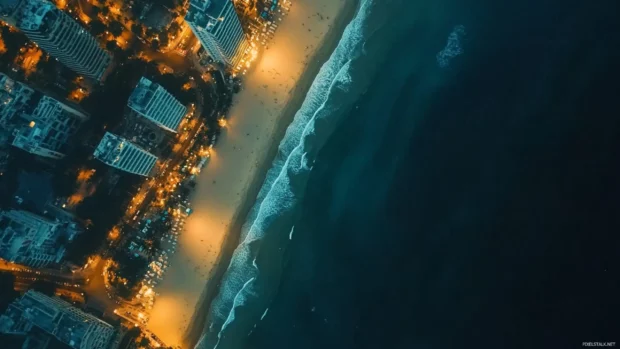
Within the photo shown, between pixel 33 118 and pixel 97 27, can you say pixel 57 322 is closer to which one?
pixel 33 118

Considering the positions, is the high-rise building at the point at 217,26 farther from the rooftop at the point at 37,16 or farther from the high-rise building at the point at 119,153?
the rooftop at the point at 37,16

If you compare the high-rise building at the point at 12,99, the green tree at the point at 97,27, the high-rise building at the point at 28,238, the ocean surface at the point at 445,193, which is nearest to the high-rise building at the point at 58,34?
the green tree at the point at 97,27

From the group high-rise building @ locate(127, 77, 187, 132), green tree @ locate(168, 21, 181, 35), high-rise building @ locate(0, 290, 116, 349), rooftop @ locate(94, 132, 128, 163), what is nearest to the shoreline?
high-rise building @ locate(0, 290, 116, 349)

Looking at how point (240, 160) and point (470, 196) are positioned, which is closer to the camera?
point (470, 196)

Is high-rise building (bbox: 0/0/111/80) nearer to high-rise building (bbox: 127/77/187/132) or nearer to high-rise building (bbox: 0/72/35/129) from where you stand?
high-rise building (bbox: 0/72/35/129)

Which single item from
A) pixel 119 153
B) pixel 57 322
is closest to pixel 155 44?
pixel 119 153
